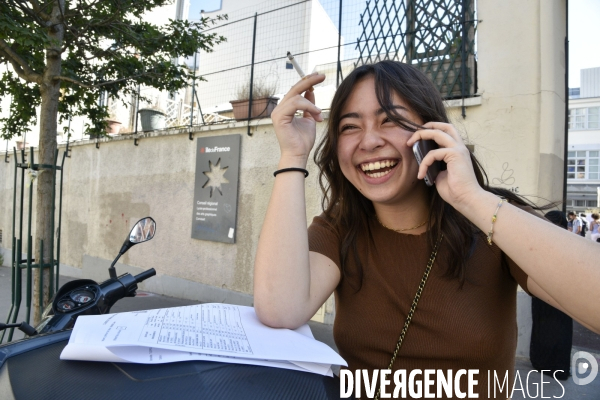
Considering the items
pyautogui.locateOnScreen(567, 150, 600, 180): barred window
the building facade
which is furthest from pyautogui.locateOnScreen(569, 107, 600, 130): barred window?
pyautogui.locateOnScreen(567, 150, 600, 180): barred window

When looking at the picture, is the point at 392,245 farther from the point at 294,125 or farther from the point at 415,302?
the point at 294,125

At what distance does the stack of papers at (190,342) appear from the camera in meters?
0.77

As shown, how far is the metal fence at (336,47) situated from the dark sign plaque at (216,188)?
0.62m

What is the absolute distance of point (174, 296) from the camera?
7.50m

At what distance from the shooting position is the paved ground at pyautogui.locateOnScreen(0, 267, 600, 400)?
3.85m

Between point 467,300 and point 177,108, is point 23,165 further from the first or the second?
point 177,108

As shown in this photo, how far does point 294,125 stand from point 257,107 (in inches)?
217

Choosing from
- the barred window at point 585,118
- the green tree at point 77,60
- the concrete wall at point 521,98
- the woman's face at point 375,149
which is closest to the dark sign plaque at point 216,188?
the green tree at point 77,60

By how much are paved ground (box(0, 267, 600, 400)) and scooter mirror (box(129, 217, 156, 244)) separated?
187cm

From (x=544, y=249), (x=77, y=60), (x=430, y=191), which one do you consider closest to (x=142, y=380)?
(x=544, y=249)

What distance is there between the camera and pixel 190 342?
84 cm

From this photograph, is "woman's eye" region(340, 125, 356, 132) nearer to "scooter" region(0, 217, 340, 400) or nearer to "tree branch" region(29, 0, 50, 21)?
"scooter" region(0, 217, 340, 400)

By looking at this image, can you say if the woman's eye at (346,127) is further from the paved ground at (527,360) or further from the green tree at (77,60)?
the green tree at (77,60)

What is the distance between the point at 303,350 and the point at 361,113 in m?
0.80
